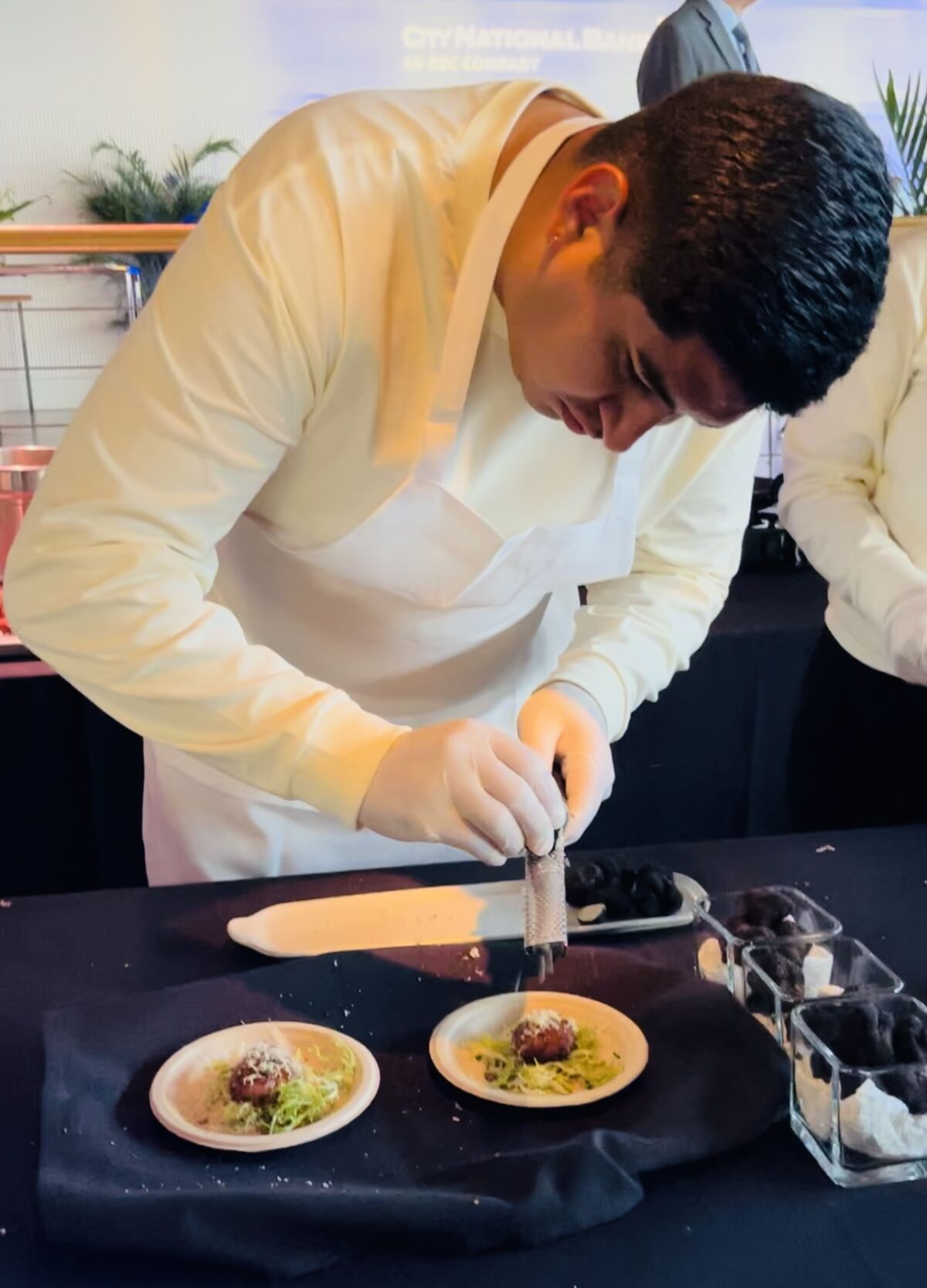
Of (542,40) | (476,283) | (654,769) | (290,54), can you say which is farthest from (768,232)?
(290,54)

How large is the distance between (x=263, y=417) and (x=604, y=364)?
0.86 ft

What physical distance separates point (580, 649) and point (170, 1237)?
679 mm

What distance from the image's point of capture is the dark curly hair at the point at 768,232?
68 centimetres

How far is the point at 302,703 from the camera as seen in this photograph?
95 centimetres

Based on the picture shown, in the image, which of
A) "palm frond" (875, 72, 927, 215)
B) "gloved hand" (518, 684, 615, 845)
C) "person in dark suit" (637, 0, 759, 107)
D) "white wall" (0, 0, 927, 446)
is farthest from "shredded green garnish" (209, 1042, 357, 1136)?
"white wall" (0, 0, 927, 446)

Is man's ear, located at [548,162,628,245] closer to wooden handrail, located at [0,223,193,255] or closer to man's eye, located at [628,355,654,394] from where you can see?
man's eye, located at [628,355,654,394]

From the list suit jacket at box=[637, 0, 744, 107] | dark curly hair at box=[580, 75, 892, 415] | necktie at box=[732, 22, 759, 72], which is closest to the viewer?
dark curly hair at box=[580, 75, 892, 415]

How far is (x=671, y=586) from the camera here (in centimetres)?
129

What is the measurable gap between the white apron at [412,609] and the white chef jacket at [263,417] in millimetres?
31

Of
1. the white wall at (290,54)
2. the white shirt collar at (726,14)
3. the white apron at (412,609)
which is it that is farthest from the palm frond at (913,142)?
the white wall at (290,54)

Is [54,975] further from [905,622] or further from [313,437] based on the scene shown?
[905,622]

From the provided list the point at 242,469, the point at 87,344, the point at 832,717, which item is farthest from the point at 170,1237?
the point at 87,344

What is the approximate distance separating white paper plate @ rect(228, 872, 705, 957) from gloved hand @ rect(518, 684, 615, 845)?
4.0 inches

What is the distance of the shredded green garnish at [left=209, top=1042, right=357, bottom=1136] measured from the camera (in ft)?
2.66
